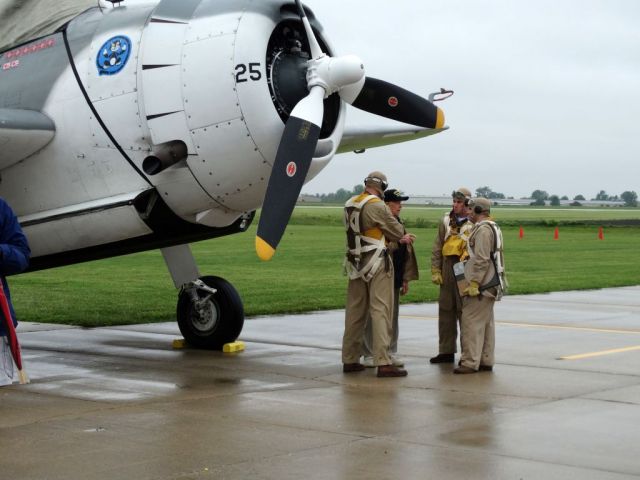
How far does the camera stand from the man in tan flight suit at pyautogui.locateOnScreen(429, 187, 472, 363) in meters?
10.4

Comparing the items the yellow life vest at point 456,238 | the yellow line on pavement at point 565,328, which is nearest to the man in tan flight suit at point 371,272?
the yellow life vest at point 456,238

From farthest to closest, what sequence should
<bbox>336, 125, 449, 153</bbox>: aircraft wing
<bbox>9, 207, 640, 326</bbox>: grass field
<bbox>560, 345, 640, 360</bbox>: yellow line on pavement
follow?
<bbox>9, 207, 640, 326</bbox>: grass field < <bbox>336, 125, 449, 153</bbox>: aircraft wing < <bbox>560, 345, 640, 360</bbox>: yellow line on pavement

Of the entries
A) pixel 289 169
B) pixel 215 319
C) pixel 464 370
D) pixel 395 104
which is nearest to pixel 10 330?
pixel 289 169

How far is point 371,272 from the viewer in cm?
964

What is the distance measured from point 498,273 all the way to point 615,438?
129 inches

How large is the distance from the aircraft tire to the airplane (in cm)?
94

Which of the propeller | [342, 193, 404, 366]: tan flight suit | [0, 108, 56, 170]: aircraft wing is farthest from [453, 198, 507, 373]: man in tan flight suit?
[0, 108, 56, 170]: aircraft wing

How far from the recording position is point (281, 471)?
5.84 metres

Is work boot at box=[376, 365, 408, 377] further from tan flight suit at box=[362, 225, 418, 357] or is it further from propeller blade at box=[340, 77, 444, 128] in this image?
propeller blade at box=[340, 77, 444, 128]

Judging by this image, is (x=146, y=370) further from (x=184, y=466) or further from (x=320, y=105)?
(x=184, y=466)

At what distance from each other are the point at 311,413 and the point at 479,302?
2.84 metres

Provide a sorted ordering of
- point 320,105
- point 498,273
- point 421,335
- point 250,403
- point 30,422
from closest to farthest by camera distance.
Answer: point 30,422, point 250,403, point 320,105, point 498,273, point 421,335

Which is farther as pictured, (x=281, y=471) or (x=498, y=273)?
(x=498, y=273)

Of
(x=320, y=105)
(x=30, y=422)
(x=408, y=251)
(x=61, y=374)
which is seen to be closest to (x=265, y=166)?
(x=320, y=105)
